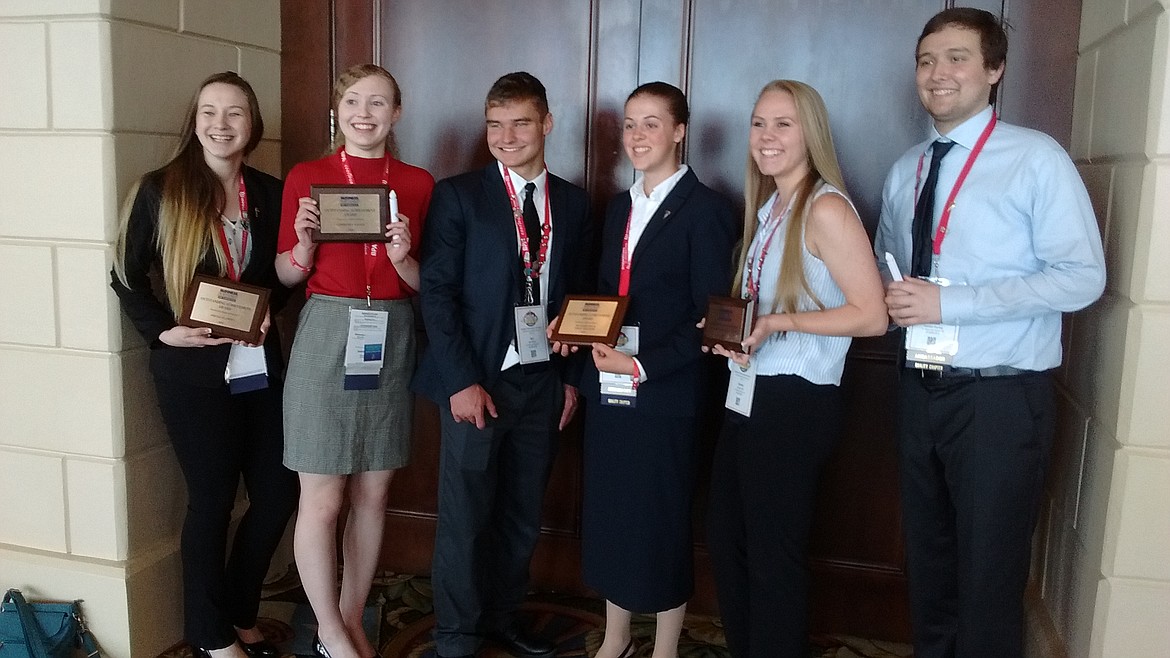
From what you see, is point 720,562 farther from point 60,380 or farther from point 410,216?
point 60,380

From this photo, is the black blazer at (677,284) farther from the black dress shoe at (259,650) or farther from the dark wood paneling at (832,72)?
the black dress shoe at (259,650)

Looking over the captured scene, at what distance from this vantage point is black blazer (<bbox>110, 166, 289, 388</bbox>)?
259 cm

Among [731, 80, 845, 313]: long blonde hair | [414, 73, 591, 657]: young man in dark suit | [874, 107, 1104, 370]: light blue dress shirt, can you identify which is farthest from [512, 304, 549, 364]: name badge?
[874, 107, 1104, 370]: light blue dress shirt

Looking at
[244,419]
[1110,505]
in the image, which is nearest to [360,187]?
[244,419]

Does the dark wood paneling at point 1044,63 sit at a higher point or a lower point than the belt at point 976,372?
higher

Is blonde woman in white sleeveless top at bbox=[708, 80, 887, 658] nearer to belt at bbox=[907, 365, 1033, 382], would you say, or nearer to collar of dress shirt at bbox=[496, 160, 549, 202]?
belt at bbox=[907, 365, 1033, 382]

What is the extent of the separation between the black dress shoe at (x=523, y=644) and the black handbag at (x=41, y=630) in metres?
1.24

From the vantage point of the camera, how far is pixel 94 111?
2658 millimetres

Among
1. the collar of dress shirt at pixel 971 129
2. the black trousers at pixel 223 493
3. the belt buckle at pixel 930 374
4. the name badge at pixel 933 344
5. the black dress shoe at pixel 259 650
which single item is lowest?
the black dress shoe at pixel 259 650

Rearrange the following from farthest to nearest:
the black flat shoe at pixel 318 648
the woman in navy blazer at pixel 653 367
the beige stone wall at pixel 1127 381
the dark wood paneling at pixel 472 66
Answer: the dark wood paneling at pixel 472 66
the black flat shoe at pixel 318 648
the woman in navy blazer at pixel 653 367
the beige stone wall at pixel 1127 381

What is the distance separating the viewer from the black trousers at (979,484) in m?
2.13

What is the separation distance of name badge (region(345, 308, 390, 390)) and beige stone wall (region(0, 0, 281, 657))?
0.78 meters

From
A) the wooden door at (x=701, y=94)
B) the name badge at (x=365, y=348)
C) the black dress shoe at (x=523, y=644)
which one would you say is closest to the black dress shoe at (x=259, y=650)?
the black dress shoe at (x=523, y=644)

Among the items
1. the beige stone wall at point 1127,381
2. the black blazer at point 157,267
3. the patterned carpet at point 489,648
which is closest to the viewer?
the beige stone wall at point 1127,381
